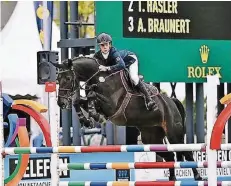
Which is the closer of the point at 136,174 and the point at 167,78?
the point at 136,174

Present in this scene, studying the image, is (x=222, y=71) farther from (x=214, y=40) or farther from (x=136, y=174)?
(x=136, y=174)

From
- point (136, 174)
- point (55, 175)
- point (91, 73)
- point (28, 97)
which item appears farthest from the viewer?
point (28, 97)

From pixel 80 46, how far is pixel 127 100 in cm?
233

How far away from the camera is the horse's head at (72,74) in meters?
9.08

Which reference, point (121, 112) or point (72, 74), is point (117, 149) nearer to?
point (72, 74)

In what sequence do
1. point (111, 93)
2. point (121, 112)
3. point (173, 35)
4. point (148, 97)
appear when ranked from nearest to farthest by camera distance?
point (111, 93)
point (121, 112)
point (148, 97)
point (173, 35)

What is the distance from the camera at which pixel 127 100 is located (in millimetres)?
9461

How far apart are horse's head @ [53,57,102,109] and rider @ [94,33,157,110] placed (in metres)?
0.14

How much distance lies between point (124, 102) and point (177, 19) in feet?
7.98

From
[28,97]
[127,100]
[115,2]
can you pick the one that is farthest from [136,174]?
[28,97]

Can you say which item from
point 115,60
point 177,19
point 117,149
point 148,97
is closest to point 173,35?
point 177,19

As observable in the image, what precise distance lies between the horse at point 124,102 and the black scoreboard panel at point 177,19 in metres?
1.34

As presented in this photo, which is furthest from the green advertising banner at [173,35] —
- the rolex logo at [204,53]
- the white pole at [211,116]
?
the white pole at [211,116]

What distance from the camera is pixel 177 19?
451 inches
